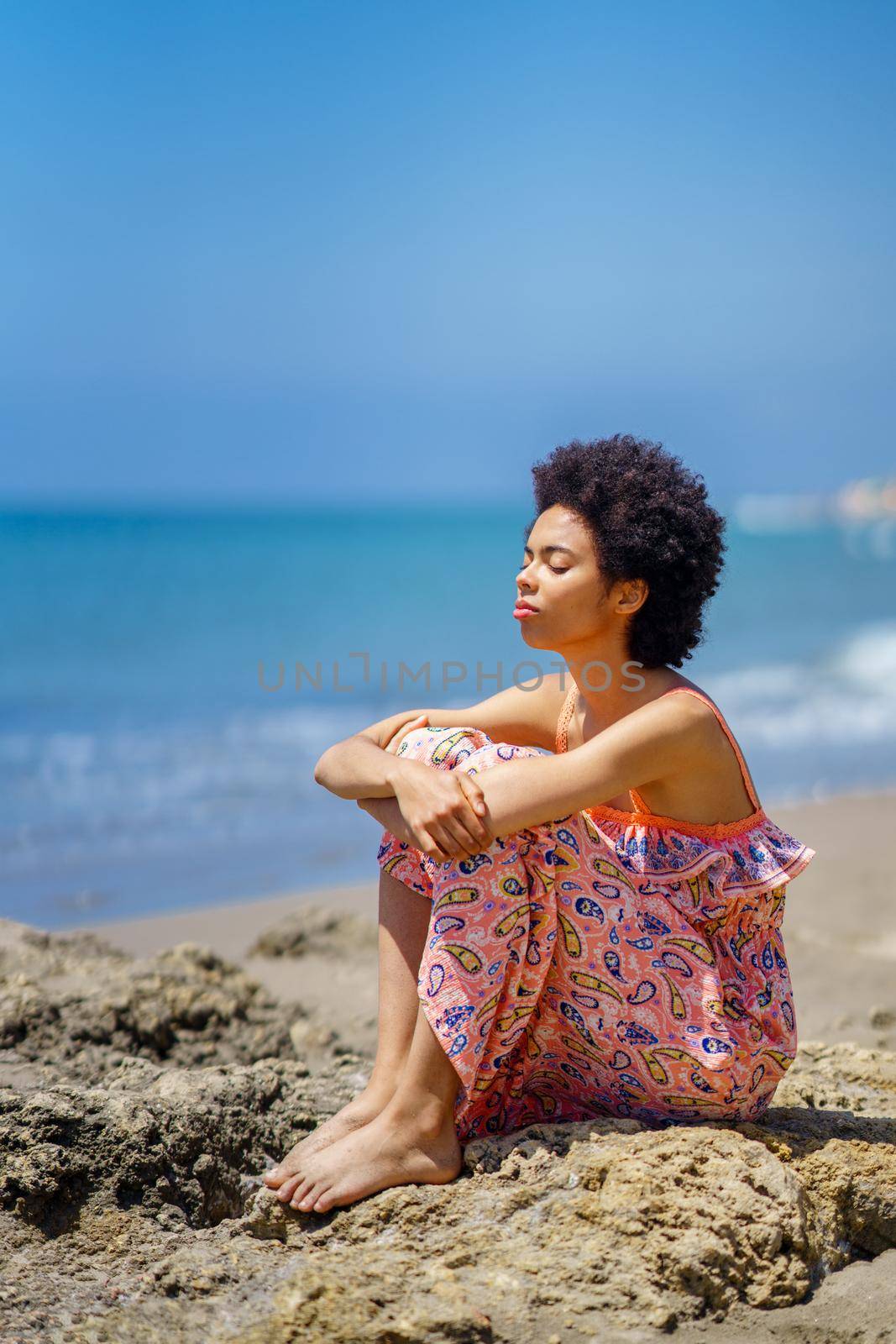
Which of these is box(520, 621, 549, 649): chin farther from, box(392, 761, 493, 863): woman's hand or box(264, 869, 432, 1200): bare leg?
box(264, 869, 432, 1200): bare leg

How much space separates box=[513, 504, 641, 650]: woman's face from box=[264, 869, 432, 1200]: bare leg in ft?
2.05

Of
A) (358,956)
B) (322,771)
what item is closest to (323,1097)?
(322,771)

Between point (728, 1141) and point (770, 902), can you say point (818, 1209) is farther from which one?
point (770, 902)

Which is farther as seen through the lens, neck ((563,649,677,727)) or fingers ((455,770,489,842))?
neck ((563,649,677,727))

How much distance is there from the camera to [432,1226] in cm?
232

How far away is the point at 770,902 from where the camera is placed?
2592 millimetres

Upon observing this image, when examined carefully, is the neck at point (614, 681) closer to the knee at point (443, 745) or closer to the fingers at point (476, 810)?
the knee at point (443, 745)

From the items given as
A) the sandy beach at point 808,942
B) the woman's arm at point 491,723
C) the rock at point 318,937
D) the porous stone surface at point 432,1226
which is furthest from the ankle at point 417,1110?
the rock at point 318,937

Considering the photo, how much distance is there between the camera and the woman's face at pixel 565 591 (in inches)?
105

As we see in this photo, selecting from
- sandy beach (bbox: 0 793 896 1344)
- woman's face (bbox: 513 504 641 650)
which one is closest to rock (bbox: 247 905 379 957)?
sandy beach (bbox: 0 793 896 1344)

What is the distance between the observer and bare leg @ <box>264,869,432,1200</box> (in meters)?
2.54

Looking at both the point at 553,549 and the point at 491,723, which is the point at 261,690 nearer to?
the point at 491,723

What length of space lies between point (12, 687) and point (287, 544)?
2764 centimetres

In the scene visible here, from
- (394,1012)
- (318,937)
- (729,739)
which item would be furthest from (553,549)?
(318,937)
